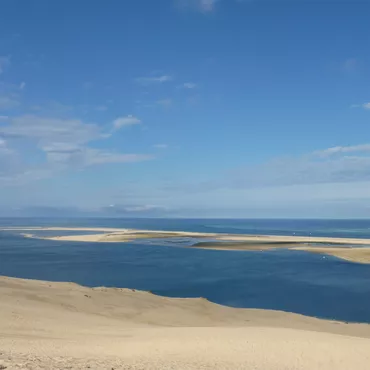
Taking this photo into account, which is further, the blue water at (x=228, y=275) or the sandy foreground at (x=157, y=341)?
the blue water at (x=228, y=275)

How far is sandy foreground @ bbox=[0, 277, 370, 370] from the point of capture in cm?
1622

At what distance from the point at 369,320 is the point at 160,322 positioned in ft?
55.2

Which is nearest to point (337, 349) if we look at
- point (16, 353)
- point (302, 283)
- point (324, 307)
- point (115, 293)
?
point (16, 353)

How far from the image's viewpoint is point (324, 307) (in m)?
36.5

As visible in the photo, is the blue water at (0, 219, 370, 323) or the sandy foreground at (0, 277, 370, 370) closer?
the sandy foreground at (0, 277, 370, 370)

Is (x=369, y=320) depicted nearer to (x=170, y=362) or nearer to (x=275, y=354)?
(x=275, y=354)

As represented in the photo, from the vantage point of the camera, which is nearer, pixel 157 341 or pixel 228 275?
pixel 157 341

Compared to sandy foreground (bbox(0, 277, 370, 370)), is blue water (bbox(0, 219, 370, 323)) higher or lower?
lower

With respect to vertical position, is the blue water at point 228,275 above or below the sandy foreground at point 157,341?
below

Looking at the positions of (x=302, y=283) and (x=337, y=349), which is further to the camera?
(x=302, y=283)

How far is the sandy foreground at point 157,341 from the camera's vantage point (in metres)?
16.2

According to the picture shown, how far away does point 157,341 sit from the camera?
1927cm

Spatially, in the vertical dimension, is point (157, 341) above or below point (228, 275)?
above

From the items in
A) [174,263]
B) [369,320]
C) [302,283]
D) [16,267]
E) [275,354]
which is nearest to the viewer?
[275,354]
